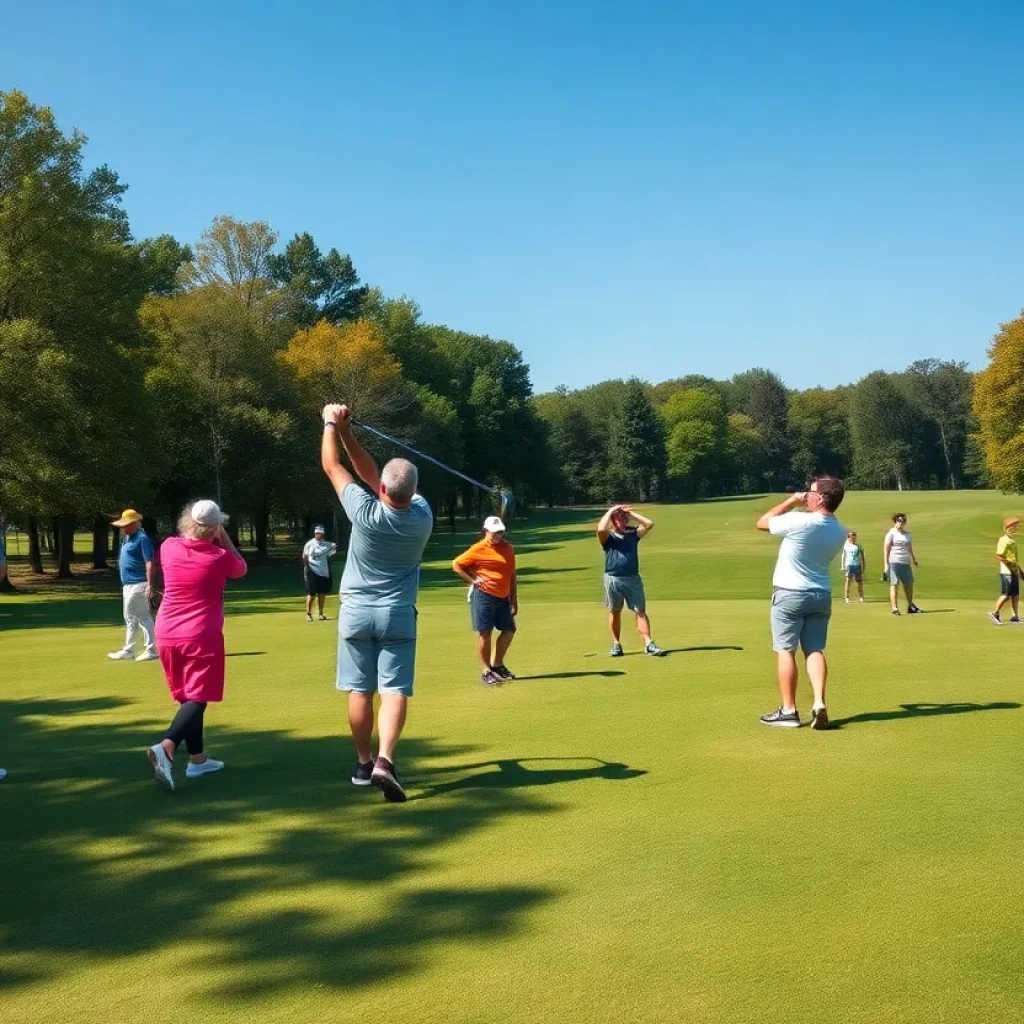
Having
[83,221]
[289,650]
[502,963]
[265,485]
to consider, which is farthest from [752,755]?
[265,485]

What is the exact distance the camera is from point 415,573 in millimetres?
7109

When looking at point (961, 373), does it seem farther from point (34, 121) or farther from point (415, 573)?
point (415, 573)

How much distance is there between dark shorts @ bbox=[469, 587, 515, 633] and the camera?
Result: 12.1 metres

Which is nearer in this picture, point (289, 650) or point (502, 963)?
point (502, 963)

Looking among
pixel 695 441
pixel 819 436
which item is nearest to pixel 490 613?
pixel 695 441

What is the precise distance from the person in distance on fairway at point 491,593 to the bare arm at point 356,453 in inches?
199

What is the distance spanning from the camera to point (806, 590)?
29.7 feet

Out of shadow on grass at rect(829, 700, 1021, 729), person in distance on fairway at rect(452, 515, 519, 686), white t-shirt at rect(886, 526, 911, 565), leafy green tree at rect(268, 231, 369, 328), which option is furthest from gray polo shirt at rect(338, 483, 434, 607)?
leafy green tree at rect(268, 231, 369, 328)

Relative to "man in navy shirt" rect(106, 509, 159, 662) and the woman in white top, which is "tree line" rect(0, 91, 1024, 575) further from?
the woman in white top

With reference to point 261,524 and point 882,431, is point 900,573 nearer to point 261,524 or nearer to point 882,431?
point 261,524

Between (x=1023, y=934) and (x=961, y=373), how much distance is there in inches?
5851

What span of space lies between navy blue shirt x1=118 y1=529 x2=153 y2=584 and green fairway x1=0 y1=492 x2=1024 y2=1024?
9.09 ft

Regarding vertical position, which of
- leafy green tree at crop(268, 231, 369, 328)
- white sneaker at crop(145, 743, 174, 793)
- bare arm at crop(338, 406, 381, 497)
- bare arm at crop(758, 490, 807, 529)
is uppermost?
leafy green tree at crop(268, 231, 369, 328)

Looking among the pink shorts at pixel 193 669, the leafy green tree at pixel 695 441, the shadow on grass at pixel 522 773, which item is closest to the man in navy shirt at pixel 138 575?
the pink shorts at pixel 193 669
